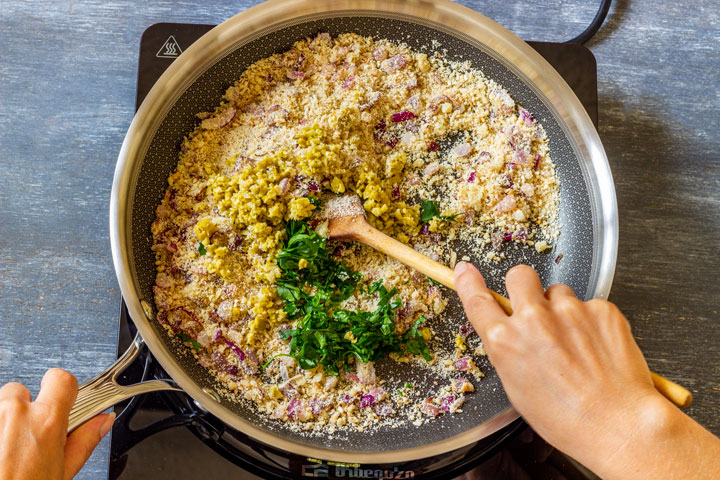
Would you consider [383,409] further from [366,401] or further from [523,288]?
[523,288]

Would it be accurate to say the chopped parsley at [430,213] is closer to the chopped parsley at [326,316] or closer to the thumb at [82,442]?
the chopped parsley at [326,316]

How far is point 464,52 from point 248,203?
595mm

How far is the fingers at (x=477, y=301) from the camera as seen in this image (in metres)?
0.81

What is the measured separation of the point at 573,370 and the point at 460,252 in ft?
1.47

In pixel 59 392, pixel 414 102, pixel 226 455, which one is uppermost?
pixel 414 102

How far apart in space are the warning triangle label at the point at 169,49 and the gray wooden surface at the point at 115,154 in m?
0.11

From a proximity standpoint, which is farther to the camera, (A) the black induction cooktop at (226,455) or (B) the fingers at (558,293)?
(A) the black induction cooktop at (226,455)

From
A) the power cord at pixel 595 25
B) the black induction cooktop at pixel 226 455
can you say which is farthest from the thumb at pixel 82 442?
the power cord at pixel 595 25

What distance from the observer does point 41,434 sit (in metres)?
0.75

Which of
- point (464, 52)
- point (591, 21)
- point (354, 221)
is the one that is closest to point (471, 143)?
point (464, 52)

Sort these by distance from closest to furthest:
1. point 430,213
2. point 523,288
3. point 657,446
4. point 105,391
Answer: point 657,446, point 523,288, point 105,391, point 430,213

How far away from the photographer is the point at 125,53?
1267 millimetres

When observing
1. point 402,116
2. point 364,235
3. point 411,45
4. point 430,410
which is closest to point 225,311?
point 364,235

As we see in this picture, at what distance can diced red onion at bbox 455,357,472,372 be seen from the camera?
111cm
